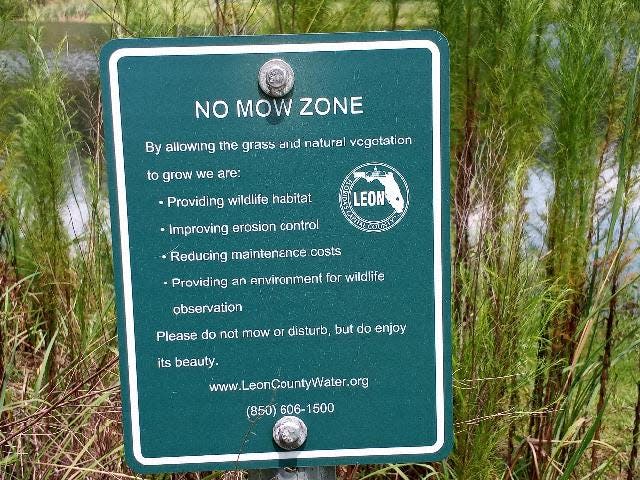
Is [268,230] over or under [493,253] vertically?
over

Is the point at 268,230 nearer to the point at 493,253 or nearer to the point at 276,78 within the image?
the point at 276,78

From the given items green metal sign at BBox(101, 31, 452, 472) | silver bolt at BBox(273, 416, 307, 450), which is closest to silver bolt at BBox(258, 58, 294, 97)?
green metal sign at BBox(101, 31, 452, 472)

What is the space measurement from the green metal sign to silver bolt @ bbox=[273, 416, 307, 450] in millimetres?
14

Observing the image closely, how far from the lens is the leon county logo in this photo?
1.55m

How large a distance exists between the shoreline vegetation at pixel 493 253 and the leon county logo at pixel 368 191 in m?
0.44

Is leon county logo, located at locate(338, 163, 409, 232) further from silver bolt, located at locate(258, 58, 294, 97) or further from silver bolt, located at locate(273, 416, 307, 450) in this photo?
silver bolt, located at locate(273, 416, 307, 450)

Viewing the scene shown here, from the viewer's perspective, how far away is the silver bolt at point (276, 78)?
1524mm

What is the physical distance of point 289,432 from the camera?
157 cm

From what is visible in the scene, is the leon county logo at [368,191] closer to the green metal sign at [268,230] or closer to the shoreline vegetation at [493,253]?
the green metal sign at [268,230]

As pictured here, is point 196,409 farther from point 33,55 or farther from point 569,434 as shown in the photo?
point 33,55

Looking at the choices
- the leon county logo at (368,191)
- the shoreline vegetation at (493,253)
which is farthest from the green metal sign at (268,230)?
the shoreline vegetation at (493,253)

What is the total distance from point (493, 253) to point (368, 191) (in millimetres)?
631

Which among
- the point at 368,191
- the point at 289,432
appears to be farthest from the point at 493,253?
the point at 289,432

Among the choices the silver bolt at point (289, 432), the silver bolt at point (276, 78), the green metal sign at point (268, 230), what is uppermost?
the silver bolt at point (276, 78)
